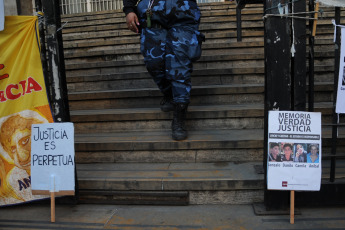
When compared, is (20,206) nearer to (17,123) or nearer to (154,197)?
(17,123)

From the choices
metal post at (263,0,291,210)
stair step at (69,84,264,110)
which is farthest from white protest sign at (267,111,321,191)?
stair step at (69,84,264,110)

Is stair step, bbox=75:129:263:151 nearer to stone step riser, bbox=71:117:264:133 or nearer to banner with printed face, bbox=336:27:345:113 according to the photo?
stone step riser, bbox=71:117:264:133

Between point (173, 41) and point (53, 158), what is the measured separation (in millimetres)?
1642

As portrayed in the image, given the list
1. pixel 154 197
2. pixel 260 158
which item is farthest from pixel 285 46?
pixel 154 197

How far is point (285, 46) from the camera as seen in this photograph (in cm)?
240

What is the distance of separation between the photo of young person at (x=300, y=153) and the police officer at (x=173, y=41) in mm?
1271

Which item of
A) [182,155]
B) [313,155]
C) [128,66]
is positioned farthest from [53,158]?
[128,66]

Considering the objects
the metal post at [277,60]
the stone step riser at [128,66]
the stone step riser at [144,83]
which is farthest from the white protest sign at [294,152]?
the stone step riser at [128,66]

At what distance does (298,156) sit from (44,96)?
7.12 feet

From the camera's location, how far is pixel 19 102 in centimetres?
271

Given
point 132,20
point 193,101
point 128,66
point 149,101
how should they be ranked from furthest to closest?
point 128,66
point 149,101
point 193,101
point 132,20

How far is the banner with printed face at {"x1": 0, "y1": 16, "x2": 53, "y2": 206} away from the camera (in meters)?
2.63

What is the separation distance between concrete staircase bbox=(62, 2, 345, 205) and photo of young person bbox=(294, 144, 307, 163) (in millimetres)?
475

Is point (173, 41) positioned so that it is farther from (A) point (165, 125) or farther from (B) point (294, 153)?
(B) point (294, 153)
